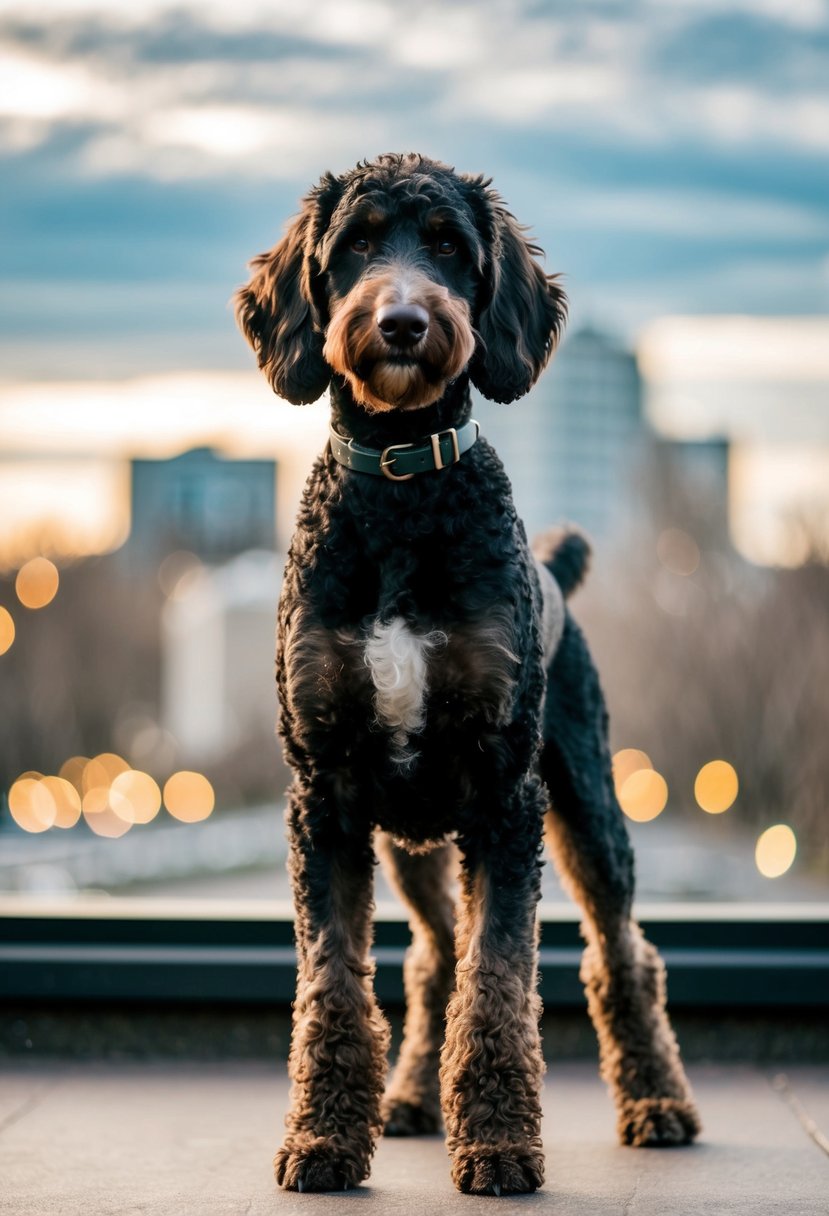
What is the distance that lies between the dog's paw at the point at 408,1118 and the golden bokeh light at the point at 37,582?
26385mm

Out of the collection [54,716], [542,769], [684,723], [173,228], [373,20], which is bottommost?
[54,716]

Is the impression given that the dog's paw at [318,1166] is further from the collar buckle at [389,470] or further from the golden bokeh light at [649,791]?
the golden bokeh light at [649,791]

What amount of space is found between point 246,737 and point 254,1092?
1015 inches

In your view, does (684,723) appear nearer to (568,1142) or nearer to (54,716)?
(568,1142)

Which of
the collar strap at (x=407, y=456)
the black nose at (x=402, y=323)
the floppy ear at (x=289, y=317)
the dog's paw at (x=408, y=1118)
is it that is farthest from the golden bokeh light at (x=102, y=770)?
the black nose at (x=402, y=323)

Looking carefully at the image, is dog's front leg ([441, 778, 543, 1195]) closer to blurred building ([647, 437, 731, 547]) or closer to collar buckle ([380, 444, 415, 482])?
collar buckle ([380, 444, 415, 482])

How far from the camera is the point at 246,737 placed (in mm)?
29656

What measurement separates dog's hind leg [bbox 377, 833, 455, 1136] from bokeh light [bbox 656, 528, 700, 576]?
16.3m

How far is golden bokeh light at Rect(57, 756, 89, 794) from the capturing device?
33562 millimetres

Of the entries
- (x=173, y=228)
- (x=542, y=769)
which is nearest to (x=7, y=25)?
(x=173, y=228)

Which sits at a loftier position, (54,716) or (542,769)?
(542,769)

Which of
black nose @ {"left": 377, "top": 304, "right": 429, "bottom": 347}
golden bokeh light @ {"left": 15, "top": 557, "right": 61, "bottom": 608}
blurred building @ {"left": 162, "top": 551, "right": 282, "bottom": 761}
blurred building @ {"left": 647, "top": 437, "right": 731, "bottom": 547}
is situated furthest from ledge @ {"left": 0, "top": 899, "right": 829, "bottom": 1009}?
golden bokeh light @ {"left": 15, "top": 557, "right": 61, "bottom": 608}

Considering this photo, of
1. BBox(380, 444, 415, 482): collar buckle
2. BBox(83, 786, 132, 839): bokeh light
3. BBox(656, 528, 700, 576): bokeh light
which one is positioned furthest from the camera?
BBox(83, 786, 132, 839): bokeh light

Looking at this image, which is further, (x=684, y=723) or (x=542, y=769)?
(x=684, y=723)
